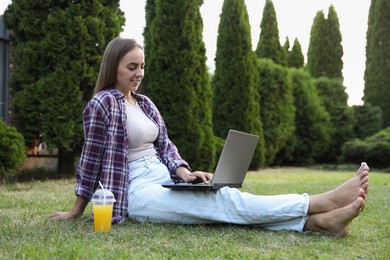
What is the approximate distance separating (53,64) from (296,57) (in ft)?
53.8

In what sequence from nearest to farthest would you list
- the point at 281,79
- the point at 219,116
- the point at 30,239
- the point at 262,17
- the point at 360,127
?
the point at 30,239 → the point at 219,116 → the point at 281,79 → the point at 360,127 → the point at 262,17

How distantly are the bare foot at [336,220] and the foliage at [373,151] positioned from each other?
1164cm

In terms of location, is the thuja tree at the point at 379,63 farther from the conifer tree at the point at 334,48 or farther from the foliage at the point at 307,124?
the foliage at the point at 307,124

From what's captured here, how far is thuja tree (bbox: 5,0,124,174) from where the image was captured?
7.82m

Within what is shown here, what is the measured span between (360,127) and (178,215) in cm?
1604

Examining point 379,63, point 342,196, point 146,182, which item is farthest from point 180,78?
point 379,63

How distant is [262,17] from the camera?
19.5 meters

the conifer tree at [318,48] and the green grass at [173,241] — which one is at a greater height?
the conifer tree at [318,48]

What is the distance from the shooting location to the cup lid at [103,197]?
3.05 metres

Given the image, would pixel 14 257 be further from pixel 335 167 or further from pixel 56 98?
pixel 335 167

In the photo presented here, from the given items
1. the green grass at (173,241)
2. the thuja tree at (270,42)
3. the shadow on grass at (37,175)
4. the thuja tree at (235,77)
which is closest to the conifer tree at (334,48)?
the thuja tree at (270,42)

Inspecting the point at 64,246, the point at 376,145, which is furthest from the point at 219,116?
the point at 64,246

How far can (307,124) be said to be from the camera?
16.3 meters

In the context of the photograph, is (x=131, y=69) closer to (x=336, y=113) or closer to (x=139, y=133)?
(x=139, y=133)
